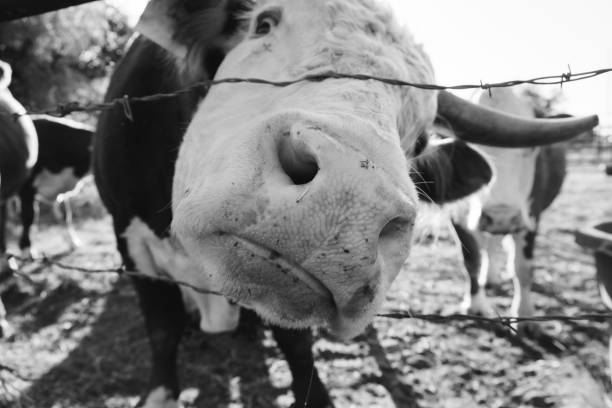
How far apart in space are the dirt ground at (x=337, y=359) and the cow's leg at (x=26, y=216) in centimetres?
137

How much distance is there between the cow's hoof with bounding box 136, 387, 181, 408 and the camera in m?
2.59

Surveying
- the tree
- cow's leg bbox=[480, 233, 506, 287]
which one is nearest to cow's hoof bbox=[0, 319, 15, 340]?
cow's leg bbox=[480, 233, 506, 287]

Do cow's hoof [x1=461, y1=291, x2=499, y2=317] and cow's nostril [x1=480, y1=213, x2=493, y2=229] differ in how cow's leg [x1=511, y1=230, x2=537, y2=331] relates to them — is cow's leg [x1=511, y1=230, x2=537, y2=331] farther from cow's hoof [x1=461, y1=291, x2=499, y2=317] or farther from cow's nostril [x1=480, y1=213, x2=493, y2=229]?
cow's nostril [x1=480, y1=213, x2=493, y2=229]

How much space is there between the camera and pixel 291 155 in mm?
985

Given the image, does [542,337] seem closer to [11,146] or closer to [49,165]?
[11,146]

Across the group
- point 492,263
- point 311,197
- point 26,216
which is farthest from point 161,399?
point 26,216

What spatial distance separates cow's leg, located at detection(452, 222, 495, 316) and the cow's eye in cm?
312

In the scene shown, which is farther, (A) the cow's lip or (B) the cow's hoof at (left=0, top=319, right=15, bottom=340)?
(B) the cow's hoof at (left=0, top=319, right=15, bottom=340)

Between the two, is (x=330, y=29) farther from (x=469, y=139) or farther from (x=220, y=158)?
(x=469, y=139)

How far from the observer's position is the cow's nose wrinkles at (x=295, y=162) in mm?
959

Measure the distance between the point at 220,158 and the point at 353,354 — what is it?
2.67 m

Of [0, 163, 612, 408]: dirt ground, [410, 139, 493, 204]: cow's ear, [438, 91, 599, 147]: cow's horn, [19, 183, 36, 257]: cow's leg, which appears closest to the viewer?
[438, 91, 599, 147]: cow's horn

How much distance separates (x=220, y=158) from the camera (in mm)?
1129

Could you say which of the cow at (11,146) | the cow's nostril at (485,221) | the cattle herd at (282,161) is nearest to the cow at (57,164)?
the cow at (11,146)
